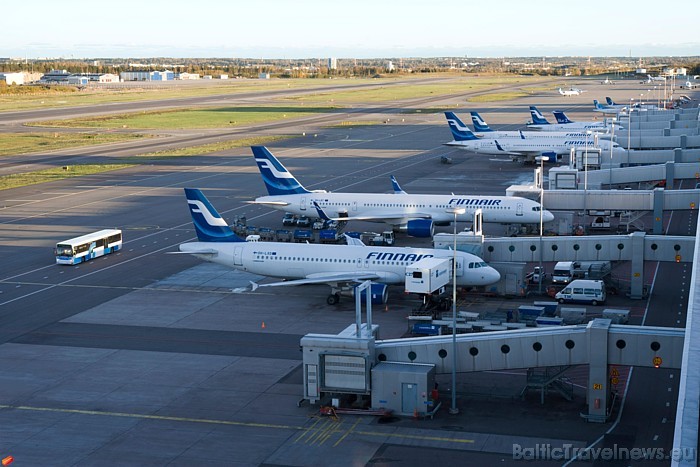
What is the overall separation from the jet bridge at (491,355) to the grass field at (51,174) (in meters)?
86.8

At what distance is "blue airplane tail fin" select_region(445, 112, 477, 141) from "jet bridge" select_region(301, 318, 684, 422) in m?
101

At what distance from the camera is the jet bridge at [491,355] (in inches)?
1633

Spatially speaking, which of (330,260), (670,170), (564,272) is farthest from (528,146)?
(330,260)

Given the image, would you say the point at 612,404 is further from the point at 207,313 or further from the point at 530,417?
the point at 207,313

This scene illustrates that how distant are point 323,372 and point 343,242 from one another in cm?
4176

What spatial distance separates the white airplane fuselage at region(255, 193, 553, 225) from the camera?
85.1m

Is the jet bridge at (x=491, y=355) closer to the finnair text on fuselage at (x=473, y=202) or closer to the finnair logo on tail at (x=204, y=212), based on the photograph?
the finnair logo on tail at (x=204, y=212)

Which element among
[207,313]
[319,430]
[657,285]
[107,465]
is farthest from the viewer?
[657,285]

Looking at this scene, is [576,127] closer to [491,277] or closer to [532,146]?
[532,146]

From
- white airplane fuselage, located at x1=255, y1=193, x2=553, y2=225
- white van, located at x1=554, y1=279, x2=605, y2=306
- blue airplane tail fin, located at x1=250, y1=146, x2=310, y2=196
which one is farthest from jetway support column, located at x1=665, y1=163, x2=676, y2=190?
blue airplane tail fin, located at x1=250, y1=146, x2=310, y2=196

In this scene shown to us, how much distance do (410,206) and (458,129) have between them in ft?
192

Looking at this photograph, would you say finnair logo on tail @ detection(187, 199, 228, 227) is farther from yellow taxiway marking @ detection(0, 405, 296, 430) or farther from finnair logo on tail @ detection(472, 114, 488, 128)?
finnair logo on tail @ detection(472, 114, 488, 128)

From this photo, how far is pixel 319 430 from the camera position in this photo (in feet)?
135

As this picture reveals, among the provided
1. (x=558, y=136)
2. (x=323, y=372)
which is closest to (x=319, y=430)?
(x=323, y=372)
